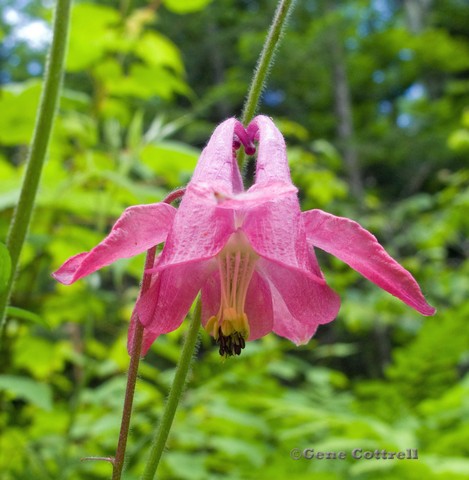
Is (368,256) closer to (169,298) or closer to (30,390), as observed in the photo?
(169,298)

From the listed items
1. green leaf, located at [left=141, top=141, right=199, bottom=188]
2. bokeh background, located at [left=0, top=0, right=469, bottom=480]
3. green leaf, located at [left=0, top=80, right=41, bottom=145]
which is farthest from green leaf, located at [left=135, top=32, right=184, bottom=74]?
green leaf, located at [left=0, top=80, right=41, bottom=145]

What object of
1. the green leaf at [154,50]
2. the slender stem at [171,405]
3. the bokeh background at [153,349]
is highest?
the green leaf at [154,50]

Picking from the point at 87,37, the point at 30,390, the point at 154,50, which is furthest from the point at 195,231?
the point at 154,50

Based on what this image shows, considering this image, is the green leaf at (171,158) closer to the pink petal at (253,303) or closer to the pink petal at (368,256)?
the pink petal at (253,303)

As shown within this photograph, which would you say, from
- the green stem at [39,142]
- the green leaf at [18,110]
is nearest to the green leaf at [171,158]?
the green leaf at [18,110]

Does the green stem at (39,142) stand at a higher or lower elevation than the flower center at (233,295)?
higher

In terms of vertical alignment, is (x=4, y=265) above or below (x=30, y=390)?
below

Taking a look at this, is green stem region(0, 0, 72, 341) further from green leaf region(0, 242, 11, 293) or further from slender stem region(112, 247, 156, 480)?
slender stem region(112, 247, 156, 480)
